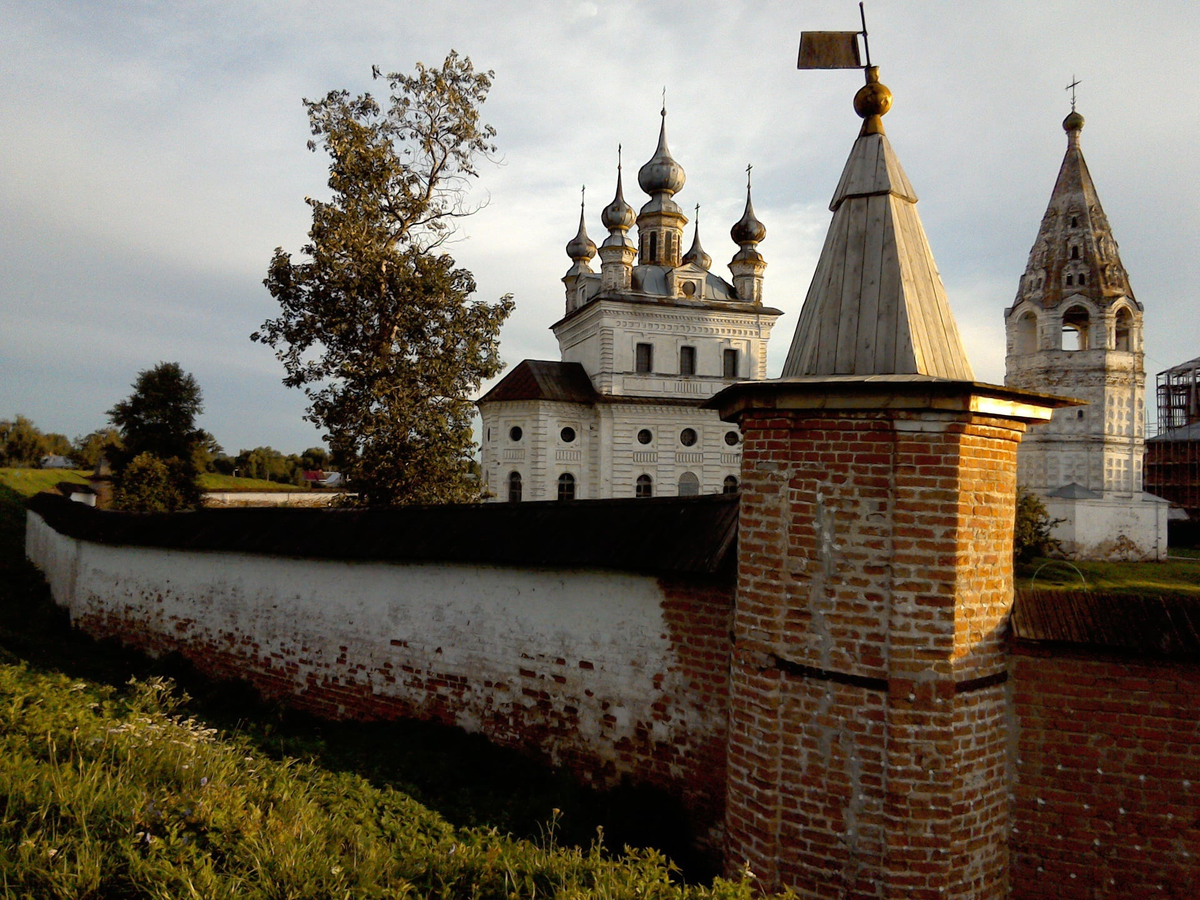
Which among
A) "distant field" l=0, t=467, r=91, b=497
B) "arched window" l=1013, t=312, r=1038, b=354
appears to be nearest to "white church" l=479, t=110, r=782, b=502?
"arched window" l=1013, t=312, r=1038, b=354

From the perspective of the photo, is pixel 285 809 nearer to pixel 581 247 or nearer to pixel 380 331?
pixel 380 331

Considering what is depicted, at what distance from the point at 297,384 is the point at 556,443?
46.2 feet

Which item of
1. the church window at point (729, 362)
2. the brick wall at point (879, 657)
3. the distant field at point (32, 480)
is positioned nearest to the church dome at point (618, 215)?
the church window at point (729, 362)

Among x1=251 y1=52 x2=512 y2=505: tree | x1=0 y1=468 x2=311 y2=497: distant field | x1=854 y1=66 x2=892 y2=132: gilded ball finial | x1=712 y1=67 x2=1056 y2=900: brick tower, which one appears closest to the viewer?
x1=712 y1=67 x2=1056 y2=900: brick tower

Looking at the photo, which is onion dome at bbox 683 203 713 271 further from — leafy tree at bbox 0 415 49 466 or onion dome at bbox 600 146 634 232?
leafy tree at bbox 0 415 49 466

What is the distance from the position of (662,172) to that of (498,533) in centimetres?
3056

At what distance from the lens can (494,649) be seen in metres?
6.55

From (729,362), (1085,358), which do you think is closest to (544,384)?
(729,362)

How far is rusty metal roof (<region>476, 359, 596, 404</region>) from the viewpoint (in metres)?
29.5

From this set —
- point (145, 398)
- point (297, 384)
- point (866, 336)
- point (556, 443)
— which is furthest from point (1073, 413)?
point (145, 398)

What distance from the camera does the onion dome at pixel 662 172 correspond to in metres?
34.0

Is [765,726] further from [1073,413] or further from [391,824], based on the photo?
[1073,413]

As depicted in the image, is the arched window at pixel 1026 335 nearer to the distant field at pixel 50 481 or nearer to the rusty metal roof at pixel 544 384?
the rusty metal roof at pixel 544 384

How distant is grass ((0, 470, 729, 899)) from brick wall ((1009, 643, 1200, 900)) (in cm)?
207
